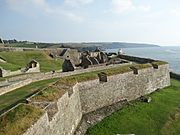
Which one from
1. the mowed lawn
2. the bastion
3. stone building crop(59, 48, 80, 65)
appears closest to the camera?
the bastion

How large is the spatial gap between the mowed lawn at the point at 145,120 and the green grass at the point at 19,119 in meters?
6.94

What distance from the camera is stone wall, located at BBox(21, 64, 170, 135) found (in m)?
13.0

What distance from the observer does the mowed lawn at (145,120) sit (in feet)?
63.1

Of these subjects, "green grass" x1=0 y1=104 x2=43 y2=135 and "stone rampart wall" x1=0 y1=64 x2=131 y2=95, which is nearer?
"green grass" x1=0 y1=104 x2=43 y2=135

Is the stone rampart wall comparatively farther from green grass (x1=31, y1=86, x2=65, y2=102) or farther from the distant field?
the distant field

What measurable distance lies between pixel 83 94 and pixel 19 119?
9.31 m

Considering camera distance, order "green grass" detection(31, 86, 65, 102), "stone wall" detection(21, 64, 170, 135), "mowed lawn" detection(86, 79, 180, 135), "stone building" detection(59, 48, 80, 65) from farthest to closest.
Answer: "stone building" detection(59, 48, 80, 65), "mowed lawn" detection(86, 79, 180, 135), "green grass" detection(31, 86, 65, 102), "stone wall" detection(21, 64, 170, 135)

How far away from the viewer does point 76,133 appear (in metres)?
17.0

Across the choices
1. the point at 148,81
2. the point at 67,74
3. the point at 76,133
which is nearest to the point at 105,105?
the point at 76,133

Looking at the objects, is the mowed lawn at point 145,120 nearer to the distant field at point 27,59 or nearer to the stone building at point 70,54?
the distant field at point 27,59

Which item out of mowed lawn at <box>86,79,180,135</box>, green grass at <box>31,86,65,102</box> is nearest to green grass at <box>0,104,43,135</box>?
green grass at <box>31,86,65,102</box>

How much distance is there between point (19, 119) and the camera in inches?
429

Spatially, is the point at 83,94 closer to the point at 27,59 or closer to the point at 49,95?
the point at 49,95

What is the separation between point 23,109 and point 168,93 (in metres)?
18.8
